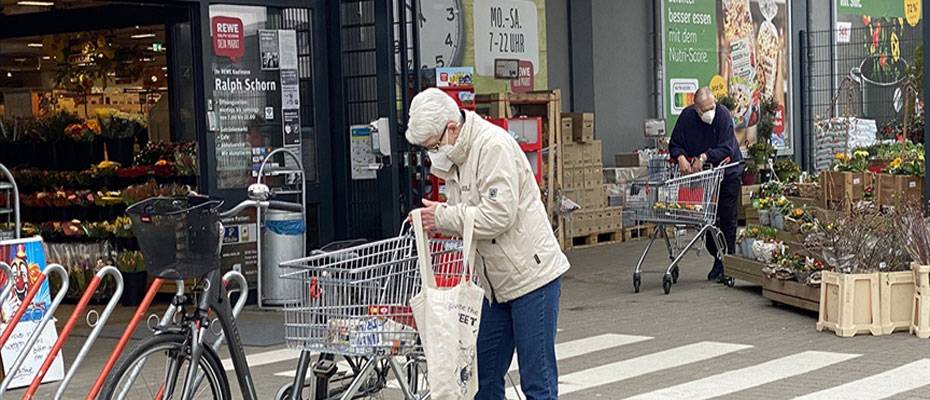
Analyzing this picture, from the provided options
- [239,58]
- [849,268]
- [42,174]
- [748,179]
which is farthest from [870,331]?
[748,179]

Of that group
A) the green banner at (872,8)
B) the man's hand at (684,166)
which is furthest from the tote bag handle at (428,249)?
the green banner at (872,8)

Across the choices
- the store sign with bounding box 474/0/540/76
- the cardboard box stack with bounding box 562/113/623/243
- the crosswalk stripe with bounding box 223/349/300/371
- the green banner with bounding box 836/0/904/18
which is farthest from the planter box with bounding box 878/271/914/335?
the green banner with bounding box 836/0/904/18

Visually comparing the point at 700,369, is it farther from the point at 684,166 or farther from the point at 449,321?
the point at 684,166

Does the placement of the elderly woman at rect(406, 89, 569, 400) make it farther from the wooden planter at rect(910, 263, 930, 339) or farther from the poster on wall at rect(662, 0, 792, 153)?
the poster on wall at rect(662, 0, 792, 153)

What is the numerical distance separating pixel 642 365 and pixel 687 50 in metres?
12.7

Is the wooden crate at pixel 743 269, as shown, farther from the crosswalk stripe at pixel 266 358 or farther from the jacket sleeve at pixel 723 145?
the crosswalk stripe at pixel 266 358

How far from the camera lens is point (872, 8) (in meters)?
27.9

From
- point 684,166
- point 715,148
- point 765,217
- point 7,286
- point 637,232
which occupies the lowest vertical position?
point 637,232

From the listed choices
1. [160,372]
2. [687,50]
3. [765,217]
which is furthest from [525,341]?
[687,50]

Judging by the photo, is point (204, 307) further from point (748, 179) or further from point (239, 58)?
point (748, 179)

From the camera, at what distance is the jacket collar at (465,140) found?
6426mm

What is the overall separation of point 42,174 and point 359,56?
150 inches

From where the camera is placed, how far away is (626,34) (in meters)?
20.8

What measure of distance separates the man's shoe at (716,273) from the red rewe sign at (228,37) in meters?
5.03
